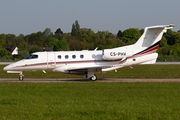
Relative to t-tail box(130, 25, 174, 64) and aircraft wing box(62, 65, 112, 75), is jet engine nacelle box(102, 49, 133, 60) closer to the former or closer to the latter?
t-tail box(130, 25, 174, 64)

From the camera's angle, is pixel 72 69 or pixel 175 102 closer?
pixel 175 102

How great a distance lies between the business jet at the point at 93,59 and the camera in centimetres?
2269

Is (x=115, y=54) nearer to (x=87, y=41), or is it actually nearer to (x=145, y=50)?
(x=145, y=50)

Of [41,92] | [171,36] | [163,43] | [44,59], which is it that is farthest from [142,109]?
[171,36]

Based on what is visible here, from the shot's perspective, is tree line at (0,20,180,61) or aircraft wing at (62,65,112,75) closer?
aircraft wing at (62,65,112,75)

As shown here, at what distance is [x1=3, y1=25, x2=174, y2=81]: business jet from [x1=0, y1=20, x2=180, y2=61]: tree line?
42222 mm

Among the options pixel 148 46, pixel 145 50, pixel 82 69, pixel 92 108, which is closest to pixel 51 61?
pixel 82 69

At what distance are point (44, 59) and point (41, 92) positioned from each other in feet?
27.7

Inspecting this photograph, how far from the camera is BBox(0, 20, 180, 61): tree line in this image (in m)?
75.6

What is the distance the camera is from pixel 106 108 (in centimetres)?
1026

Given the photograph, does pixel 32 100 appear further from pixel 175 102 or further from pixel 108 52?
pixel 108 52

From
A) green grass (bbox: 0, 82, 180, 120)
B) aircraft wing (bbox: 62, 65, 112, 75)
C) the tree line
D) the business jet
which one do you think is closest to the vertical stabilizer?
the business jet

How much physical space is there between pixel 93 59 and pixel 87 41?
3663 inches

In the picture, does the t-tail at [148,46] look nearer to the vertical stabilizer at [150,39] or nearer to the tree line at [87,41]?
the vertical stabilizer at [150,39]
